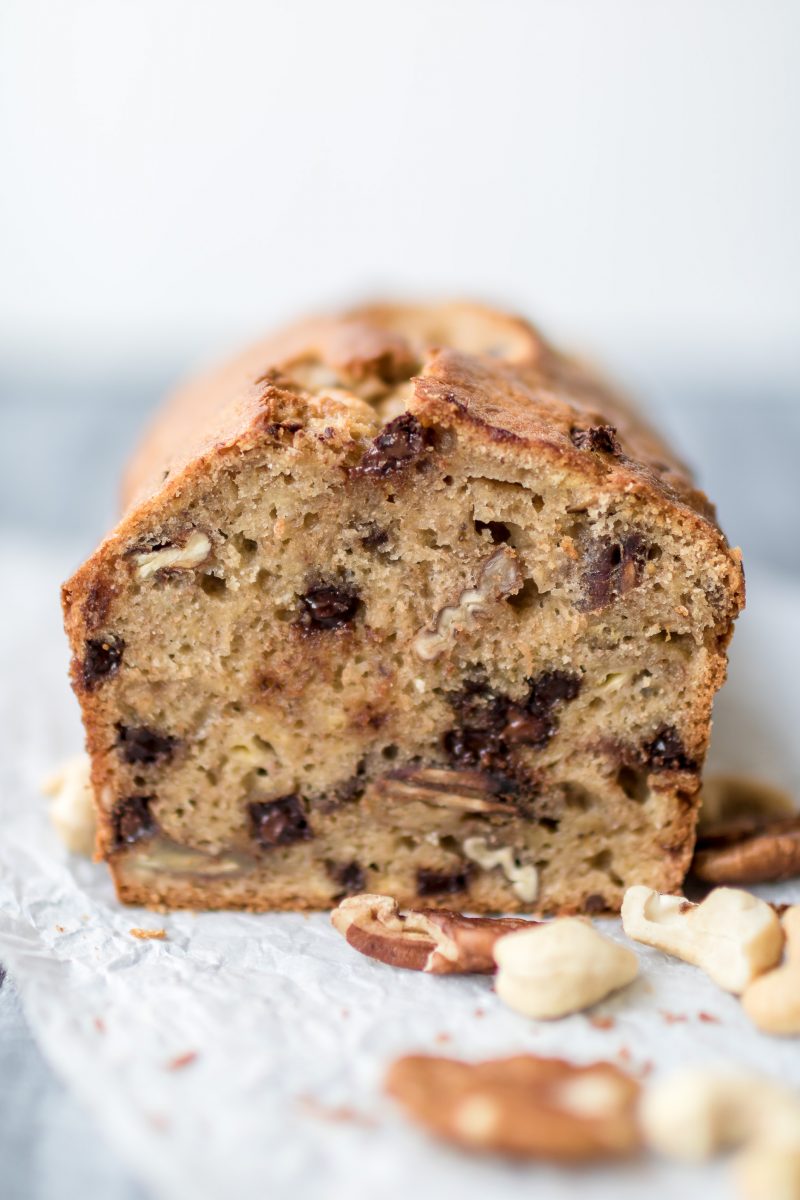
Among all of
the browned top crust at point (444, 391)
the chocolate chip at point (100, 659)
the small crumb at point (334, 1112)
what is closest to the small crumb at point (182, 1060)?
the small crumb at point (334, 1112)

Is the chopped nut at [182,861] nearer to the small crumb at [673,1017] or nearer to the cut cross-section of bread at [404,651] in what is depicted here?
the cut cross-section of bread at [404,651]

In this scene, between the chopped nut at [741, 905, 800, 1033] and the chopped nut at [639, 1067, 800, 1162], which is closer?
the chopped nut at [639, 1067, 800, 1162]

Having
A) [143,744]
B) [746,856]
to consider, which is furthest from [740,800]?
[143,744]

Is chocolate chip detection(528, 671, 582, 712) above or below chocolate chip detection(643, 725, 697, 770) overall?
above

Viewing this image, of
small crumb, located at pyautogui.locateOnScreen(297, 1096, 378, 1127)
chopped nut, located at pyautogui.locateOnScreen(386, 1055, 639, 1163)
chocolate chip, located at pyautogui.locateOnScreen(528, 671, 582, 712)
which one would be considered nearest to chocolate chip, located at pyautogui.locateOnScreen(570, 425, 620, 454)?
chocolate chip, located at pyautogui.locateOnScreen(528, 671, 582, 712)

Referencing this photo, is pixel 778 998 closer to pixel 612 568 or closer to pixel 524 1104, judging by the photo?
pixel 524 1104

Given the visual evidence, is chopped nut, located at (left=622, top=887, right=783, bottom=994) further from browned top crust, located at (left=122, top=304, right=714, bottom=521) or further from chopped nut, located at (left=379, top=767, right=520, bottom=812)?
browned top crust, located at (left=122, top=304, right=714, bottom=521)

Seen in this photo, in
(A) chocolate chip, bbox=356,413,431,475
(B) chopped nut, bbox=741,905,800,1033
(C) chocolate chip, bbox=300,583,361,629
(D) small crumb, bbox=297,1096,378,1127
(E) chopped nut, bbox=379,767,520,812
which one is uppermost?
(A) chocolate chip, bbox=356,413,431,475
